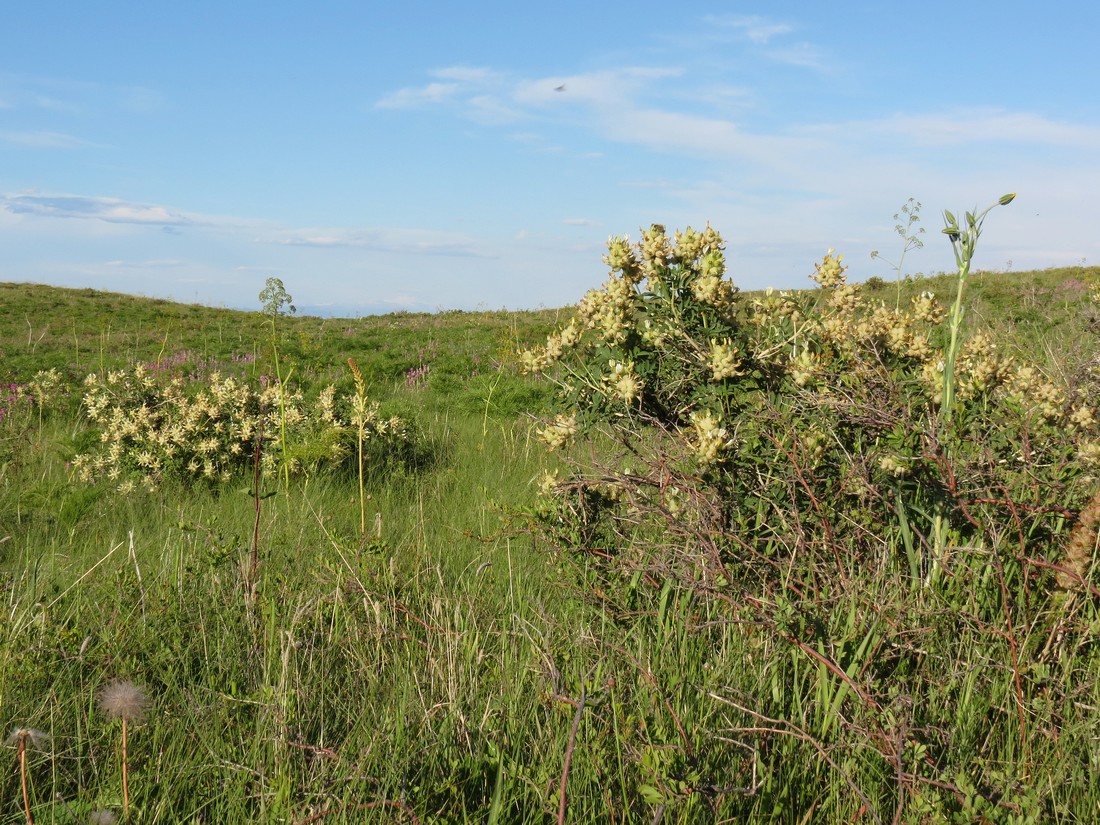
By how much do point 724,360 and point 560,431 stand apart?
80cm

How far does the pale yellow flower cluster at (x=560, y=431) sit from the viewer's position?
3590mm

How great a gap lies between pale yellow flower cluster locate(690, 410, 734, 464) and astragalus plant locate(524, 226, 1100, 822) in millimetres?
11

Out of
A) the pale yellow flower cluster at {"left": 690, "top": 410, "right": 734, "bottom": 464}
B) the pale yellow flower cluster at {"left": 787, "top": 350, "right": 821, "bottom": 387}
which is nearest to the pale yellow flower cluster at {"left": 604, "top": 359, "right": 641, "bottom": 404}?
the pale yellow flower cluster at {"left": 690, "top": 410, "right": 734, "bottom": 464}

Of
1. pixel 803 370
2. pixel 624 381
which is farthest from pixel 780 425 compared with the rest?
pixel 624 381

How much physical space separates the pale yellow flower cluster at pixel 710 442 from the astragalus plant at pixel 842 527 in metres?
0.01

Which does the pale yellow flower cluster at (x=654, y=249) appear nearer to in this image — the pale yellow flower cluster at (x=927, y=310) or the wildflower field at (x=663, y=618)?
the wildflower field at (x=663, y=618)

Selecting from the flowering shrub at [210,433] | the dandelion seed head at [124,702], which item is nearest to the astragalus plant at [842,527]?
the dandelion seed head at [124,702]

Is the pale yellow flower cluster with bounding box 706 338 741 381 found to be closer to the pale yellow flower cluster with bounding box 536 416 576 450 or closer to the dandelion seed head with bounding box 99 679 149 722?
the pale yellow flower cluster with bounding box 536 416 576 450

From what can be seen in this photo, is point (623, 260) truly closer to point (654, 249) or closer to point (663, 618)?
point (654, 249)

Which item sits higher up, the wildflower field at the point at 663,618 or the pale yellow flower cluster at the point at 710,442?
the pale yellow flower cluster at the point at 710,442

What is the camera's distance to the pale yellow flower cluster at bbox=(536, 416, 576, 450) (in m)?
3.59

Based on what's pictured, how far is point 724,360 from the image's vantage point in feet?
10.5

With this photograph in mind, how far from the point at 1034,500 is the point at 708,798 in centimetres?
184

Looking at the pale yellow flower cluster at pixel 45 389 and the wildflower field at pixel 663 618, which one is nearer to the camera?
the wildflower field at pixel 663 618
